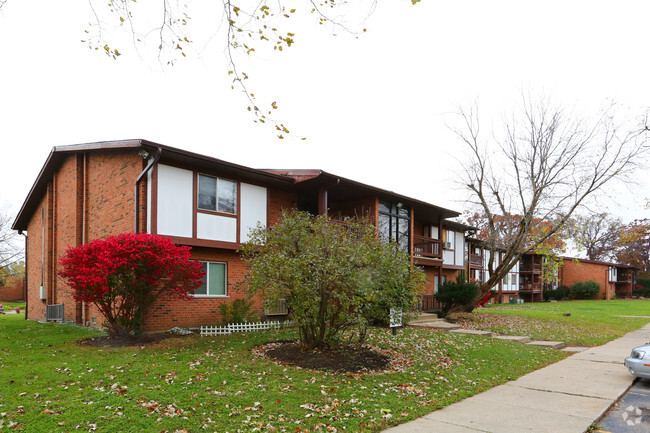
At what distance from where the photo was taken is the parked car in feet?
25.0

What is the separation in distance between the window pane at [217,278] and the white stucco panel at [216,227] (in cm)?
95

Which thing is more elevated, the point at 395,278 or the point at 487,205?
the point at 487,205

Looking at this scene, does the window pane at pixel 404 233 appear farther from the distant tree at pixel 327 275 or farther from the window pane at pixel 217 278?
the distant tree at pixel 327 275

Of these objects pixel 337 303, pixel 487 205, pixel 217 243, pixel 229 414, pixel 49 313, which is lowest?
pixel 49 313

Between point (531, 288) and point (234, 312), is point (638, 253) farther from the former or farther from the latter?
point (234, 312)

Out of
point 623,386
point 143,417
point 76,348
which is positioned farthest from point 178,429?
point 623,386

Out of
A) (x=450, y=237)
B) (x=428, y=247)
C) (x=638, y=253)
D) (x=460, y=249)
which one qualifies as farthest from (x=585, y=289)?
(x=428, y=247)

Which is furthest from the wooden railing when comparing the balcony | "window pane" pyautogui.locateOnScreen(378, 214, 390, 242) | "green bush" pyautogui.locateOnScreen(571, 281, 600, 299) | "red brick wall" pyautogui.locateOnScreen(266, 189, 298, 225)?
"green bush" pyautogui.locateOnScreen(571, 281, 600, 299)

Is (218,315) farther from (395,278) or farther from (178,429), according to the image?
(178,429)

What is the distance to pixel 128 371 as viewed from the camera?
23.3 ft

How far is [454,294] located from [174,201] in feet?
42.8

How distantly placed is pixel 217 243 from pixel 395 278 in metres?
6.72

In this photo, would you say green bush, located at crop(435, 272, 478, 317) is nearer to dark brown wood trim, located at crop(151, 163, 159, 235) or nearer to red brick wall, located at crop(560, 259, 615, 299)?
dark brown wood trim, located at crop(151, 163, 159, 235)

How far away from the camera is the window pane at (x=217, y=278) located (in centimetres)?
1343
